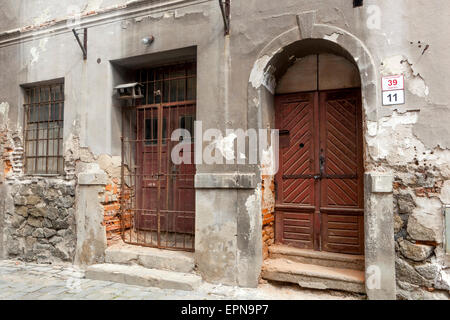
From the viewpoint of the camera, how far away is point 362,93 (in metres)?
3.79

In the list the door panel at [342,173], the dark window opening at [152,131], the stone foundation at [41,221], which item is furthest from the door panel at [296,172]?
the stone foundation at [41,221]

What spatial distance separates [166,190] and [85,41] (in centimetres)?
272

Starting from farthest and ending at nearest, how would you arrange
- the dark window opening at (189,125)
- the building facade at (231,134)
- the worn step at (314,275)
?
the dark window opening at (189,125)
the worn step at (314,275)
the building facade at (231,134)

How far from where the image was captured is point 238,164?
4.32 meters

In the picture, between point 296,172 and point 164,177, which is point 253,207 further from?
point 164,177

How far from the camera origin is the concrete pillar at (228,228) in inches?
165

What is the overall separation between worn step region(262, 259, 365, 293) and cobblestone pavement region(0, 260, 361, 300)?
0.11 m

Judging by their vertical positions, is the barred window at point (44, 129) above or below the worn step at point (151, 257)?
above

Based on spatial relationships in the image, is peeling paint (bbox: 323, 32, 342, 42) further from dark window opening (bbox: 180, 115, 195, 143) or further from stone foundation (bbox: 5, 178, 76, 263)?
stone foundation (bbox: 5, 178, 76, 263)

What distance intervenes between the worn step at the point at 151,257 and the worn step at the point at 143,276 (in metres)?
0.07

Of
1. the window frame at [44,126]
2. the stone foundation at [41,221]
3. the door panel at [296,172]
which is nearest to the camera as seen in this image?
the door panel at [296,172]

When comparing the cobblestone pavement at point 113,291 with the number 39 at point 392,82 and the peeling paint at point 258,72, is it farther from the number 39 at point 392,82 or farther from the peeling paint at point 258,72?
the peeling paint at point 258,72

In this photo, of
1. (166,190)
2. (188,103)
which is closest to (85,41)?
(188,103)

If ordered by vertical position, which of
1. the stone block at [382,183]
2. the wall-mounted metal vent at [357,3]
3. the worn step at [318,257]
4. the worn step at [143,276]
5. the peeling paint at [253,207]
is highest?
the wall-mounted metal vent at [357,3]
